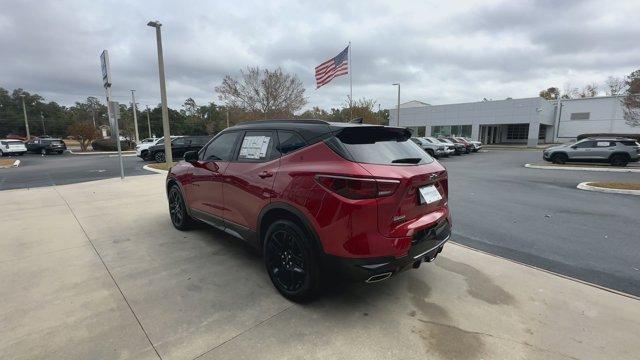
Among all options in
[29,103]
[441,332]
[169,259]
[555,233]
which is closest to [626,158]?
[555,233]

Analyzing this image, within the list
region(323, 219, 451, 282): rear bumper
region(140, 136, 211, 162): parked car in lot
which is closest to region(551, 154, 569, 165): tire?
region(323, 219, 451, 282): rear bumper

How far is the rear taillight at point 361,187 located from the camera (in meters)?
2.54

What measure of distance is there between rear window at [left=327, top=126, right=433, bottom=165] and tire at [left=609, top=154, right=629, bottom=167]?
18.2 m

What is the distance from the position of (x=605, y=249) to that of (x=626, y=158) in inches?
614

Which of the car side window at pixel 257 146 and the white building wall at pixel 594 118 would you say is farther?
the white building wall at pixel 594 118

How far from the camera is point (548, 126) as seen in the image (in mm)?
43438

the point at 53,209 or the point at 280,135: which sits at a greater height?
the point at 280,135

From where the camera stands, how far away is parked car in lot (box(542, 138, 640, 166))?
51.0 feet

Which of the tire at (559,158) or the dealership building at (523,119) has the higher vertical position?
the dealership building at (523,119)

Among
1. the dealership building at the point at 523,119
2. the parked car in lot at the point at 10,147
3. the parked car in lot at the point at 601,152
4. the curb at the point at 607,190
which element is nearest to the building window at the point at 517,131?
the dealership building at the point at 523,119

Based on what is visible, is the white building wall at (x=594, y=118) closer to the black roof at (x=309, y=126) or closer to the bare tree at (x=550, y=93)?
the bare tree at (x=550, y=93)

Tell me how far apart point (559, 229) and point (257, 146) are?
5.08 metres

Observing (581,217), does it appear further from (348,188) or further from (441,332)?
(348,188)

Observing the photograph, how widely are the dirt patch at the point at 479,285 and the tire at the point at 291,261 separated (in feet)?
5.46
